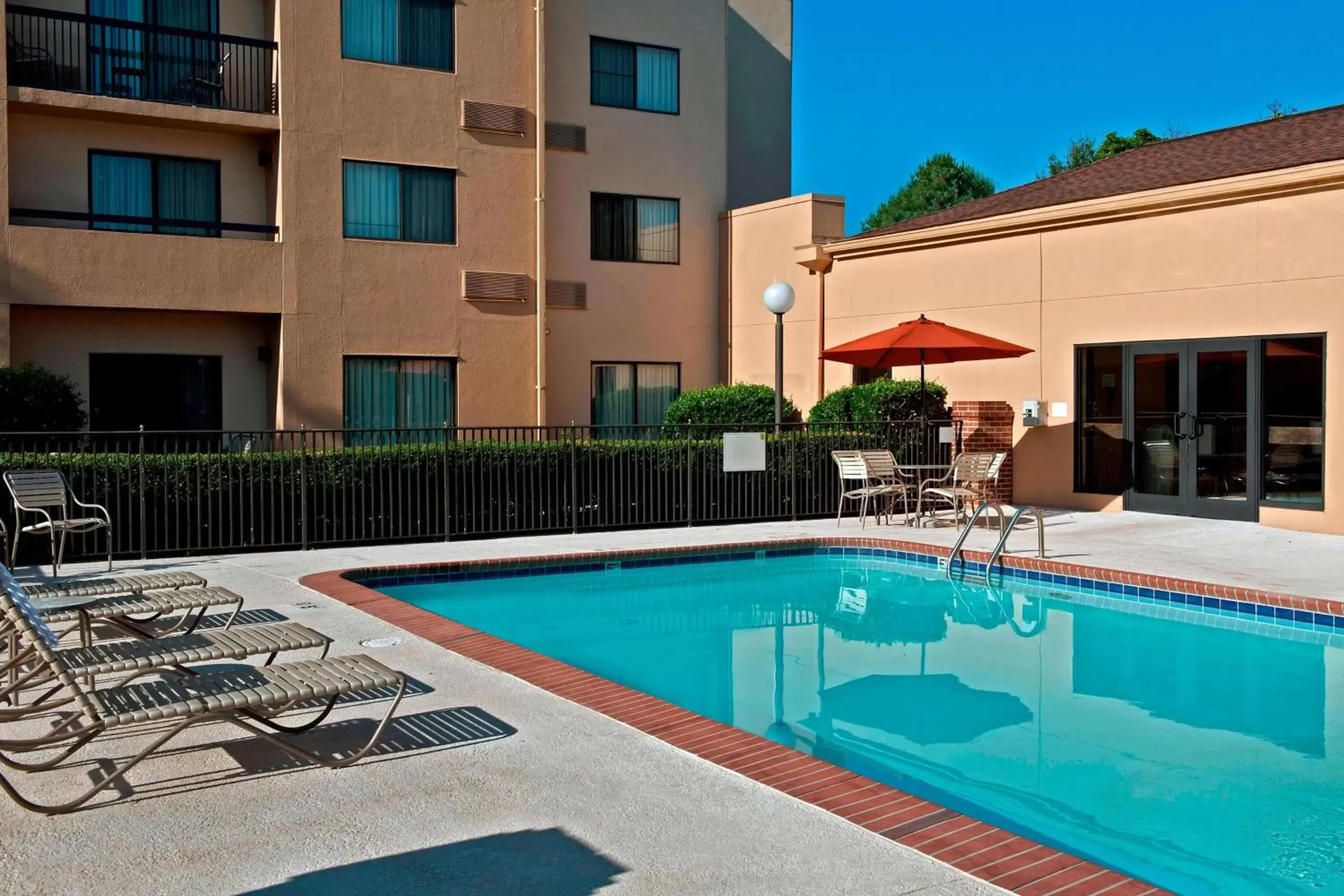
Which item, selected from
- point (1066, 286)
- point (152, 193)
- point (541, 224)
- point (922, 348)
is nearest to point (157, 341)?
point (152, 193)

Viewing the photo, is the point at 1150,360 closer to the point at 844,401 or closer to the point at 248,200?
the point at 844,401

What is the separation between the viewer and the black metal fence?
12.1 meters

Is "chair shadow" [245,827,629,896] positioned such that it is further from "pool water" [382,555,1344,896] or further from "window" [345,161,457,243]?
"window" [345,161,457,243]

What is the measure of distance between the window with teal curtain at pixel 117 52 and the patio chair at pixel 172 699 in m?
13.6

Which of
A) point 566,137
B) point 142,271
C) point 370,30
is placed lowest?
point 142,271

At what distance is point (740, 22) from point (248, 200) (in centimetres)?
1052

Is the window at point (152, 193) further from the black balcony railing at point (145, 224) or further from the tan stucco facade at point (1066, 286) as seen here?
the tan stucco facade at point (1066, 286)

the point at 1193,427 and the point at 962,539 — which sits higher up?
the point at 1193,427

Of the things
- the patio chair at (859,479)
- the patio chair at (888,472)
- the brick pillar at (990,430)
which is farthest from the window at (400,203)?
the brick pillar at (990,430)

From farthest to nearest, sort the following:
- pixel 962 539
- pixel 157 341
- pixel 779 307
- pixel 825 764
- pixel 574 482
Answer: pixel 157 341 → pixel 779 307 → pixel 574 482 → pixel 962 539 → pixel 825 764

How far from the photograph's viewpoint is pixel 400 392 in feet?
60.1

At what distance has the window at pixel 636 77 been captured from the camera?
2030cm

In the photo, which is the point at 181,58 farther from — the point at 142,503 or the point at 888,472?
the point at 888,472

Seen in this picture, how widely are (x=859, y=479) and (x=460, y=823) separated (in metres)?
11.8
